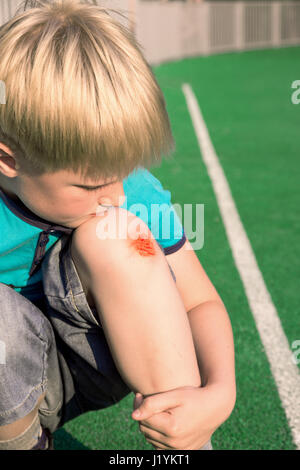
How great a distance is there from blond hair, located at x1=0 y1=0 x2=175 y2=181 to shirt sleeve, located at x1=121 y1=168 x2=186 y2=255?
0.25 metres

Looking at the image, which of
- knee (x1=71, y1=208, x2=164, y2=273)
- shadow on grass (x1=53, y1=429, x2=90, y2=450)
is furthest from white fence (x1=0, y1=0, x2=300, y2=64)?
knee (x1=71, y1=208, x2=164, y2=273)

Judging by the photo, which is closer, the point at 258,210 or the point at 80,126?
the point at 80,126

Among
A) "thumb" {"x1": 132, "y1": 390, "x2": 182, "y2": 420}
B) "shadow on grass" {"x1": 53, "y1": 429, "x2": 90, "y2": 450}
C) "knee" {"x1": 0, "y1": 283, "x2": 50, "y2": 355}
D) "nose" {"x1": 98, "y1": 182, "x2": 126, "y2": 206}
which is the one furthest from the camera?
"shadow on grass" {"x1": 53, "y1": 429, "x2": 90, "y2": 450}

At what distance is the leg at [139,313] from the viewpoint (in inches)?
62.1

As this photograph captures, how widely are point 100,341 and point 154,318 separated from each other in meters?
0.27

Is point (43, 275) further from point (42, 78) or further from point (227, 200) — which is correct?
point (227, 200)

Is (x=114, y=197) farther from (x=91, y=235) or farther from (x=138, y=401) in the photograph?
(x=138, y=401)

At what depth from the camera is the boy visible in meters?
1.57

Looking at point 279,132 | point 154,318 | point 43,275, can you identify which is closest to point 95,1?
point 43,275

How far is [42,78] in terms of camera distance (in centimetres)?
156

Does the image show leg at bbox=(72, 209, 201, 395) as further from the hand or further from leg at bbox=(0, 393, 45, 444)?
leg at bbox=(0, 393, 45, 444)

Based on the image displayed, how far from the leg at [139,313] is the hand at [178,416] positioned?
1.6 inches

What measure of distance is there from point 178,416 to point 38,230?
2.13 feet
